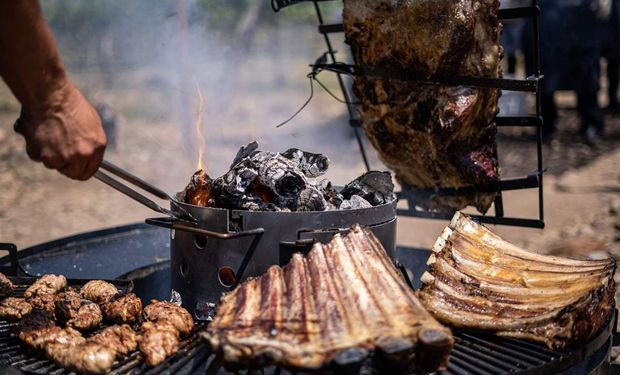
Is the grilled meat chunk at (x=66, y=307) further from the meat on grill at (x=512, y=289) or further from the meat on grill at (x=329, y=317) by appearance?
the meat on grill at (x=512, y=289)

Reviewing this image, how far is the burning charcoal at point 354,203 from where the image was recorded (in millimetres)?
3260

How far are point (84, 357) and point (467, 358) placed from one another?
156cm

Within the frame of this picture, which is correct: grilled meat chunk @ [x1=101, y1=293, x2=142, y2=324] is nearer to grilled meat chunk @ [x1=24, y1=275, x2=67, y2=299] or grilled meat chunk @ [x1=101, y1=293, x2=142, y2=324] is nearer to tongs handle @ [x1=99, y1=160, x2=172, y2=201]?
grilled meat chunk @ [x1=24, y1=275, x2=67, y2=299]

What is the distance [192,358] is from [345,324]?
0.78 meters

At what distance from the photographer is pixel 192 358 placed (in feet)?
8.79

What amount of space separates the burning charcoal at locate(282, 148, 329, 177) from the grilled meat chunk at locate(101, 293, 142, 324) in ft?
Answer: 3.63

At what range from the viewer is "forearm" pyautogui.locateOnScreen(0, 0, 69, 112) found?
2.33 metres

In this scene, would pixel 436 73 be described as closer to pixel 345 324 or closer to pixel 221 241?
pixel 221 241

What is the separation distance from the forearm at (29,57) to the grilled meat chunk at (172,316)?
103 centimetres

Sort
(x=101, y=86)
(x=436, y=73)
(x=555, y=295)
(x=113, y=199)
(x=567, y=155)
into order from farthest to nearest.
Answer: (x=101, y=86) → (x=567, y=155) → (x=113, y=199) → (x=436, y=73) → (x=555, y=295)

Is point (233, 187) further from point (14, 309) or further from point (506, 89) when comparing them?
point (506, 89)

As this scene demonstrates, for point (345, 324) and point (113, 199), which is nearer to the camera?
point (345, 324)

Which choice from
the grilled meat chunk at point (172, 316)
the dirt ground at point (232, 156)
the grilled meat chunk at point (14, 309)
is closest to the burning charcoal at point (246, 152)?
the grilled meat chunk at point (172, 316)

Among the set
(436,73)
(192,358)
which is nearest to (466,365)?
(192,358)
